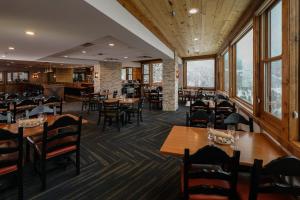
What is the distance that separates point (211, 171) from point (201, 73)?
33.5 ft

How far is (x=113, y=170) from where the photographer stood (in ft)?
9.77

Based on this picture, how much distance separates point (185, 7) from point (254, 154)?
276 cm

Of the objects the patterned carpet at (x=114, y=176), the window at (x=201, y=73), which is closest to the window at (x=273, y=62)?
the patterned carpet at (x=114, y=176)

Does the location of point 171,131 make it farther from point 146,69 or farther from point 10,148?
point 146,69

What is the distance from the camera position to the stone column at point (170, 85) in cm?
835

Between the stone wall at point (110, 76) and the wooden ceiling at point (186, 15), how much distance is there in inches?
234

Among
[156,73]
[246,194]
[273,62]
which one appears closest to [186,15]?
[273,62]

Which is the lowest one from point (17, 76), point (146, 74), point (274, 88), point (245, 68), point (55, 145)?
point (55, 145)

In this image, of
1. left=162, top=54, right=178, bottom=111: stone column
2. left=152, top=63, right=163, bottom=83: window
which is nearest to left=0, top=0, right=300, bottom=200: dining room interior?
left=162, top=54, right=178, bottom=111: stone column

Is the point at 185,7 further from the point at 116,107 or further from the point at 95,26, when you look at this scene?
the point at 116,107

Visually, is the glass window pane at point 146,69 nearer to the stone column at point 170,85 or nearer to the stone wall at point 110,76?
the stone wall at point 110,76

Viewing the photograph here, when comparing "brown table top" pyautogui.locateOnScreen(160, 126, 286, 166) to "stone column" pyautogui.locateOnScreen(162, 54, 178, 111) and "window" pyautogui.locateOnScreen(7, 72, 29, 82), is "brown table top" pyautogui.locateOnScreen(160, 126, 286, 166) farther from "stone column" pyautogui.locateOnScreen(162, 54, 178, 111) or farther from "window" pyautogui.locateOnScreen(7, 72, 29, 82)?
"window" pyautogui.locateOnScreen(7, 72, 29, 82)

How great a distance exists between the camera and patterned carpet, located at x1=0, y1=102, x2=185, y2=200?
2.37 metres

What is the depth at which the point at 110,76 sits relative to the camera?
35.4 ft
